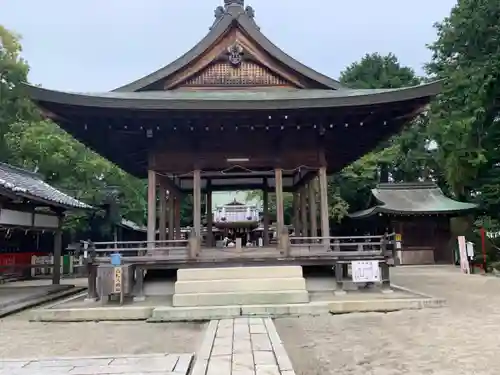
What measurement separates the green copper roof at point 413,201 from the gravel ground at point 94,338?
2088 centimetres

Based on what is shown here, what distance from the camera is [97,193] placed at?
1053 inches

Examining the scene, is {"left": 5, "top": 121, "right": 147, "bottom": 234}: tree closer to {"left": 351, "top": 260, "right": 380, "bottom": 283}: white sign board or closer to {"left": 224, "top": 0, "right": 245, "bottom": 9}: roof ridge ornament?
{"left": 224, "top": 0, "right": 245, "bottom": 9}: roof ridge ornament

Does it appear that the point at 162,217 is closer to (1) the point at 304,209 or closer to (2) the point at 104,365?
(1) the point at 304,209

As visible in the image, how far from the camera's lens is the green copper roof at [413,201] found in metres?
27.3

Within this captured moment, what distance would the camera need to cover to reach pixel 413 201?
29281 mm

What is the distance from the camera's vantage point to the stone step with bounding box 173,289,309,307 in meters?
10.2

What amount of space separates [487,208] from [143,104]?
23.3m

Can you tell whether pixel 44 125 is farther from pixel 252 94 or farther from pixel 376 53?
pixel 376 53

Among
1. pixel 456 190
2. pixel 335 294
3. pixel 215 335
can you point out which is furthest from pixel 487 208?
pixel 215 335

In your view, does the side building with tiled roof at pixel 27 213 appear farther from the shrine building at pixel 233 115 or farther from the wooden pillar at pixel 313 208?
the wooden pillar at pixel 313 208

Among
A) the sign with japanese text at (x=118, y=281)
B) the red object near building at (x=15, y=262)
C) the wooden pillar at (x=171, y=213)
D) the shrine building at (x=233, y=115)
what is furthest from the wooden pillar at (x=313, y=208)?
the red object near building at (x=15, y=262)

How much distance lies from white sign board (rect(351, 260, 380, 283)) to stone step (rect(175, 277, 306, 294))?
154 cm

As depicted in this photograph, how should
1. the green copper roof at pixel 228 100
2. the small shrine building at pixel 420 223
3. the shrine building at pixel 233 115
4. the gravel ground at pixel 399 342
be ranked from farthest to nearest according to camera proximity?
the small shrine building at pixel 420 223
the shrine building at pixel 233 115
the green copper roof at pixel 228 100
the gravel ground at pixel 399 342

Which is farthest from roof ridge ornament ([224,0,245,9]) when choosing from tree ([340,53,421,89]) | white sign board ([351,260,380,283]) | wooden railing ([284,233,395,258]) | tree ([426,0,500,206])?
tree ([340,53,421,89])
